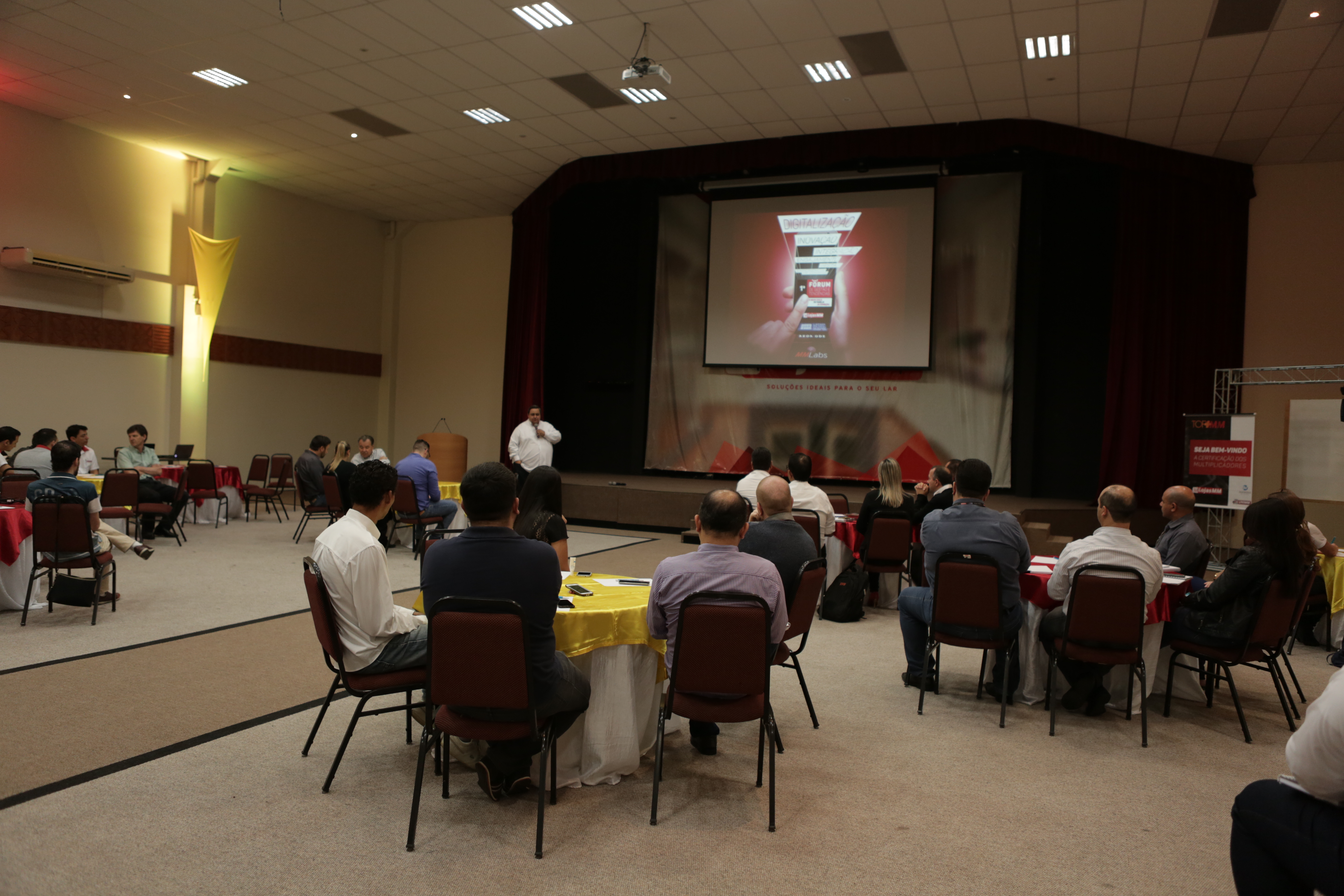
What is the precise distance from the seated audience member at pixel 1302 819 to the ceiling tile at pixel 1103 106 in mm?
8023

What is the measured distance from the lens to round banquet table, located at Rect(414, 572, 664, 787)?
295 cm

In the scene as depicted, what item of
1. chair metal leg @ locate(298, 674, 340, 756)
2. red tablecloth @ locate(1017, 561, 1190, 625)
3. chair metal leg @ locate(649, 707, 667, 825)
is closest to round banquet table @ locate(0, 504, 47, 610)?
chair metal leg @ locate(298, 674, 340, 756)

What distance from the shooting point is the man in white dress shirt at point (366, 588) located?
2.80 metres

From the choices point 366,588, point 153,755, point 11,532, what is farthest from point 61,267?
point 366,588

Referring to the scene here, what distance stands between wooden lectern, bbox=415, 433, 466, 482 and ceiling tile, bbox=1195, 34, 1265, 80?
1100 cm

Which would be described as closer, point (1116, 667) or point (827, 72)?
point (1116, 667)

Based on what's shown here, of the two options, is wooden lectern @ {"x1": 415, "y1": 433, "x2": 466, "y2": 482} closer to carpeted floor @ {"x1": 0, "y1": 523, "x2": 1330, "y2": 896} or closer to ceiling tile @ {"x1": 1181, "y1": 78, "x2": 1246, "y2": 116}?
carpeted floor @ {"x1": 0, "y1": 523, "x2": 1330, "y2": 896}

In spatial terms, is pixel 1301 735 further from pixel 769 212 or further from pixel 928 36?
pixel 769 212

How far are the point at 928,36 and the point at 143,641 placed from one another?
749 centimetres

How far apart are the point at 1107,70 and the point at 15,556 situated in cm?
946

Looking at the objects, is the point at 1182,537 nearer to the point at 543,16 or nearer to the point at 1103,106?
the point at 1103,106

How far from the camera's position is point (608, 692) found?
119 inches

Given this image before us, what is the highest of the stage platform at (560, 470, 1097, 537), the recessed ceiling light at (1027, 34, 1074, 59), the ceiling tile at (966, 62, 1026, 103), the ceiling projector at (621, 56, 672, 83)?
the ceiling tile at (966, 62, 1026, 103)

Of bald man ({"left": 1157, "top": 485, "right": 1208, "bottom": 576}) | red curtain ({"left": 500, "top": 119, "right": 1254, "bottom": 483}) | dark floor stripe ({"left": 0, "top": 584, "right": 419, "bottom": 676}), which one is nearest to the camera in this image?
dark floor stripe ({"left": 0, "top": 584, "right": 419, "bottom": 676})
